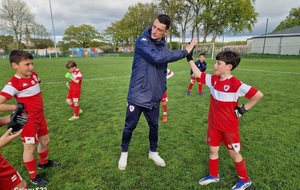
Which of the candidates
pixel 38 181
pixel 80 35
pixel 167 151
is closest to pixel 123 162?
pixel 167 151

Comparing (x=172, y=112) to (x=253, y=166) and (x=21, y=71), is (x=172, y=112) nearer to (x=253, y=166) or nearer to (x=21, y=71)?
(x=253, y=166)

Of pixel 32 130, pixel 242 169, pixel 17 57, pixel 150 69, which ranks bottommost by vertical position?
pixel 242 169

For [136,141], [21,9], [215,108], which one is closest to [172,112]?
[136,141]

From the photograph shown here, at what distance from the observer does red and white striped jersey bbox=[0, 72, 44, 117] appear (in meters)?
2.49

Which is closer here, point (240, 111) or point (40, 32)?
point (240, 111)

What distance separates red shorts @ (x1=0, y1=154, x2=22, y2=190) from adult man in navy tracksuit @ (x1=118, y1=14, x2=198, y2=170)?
1.57 metres

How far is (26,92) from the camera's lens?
265cm

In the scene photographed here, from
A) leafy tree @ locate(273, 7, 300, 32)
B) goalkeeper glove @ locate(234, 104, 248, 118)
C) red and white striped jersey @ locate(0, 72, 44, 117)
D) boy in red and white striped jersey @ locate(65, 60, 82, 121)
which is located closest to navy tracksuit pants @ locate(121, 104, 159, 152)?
goalkeeper glove @ locate(234, 104, 248, 118)

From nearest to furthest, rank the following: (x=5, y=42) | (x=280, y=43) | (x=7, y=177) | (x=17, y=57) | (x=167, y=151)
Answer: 1. (x=7, y=177)
2. (x=17, y=57)
3. (x=167, y=151)
4. (x=280, y=43)
5. (x=5, y=42)

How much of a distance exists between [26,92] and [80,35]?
8564 cm

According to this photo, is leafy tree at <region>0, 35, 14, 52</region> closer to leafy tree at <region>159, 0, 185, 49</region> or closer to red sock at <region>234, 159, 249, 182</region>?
leafy tree at <region>159, 0, 185, 49</region>

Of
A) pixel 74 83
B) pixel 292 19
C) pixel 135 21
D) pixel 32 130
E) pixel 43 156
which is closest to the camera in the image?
pixel 32 130

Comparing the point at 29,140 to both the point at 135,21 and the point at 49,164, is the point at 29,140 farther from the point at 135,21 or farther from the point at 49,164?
the point at 135,21

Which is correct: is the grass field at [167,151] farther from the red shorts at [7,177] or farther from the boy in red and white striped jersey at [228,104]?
the red shorts at [7,177]
